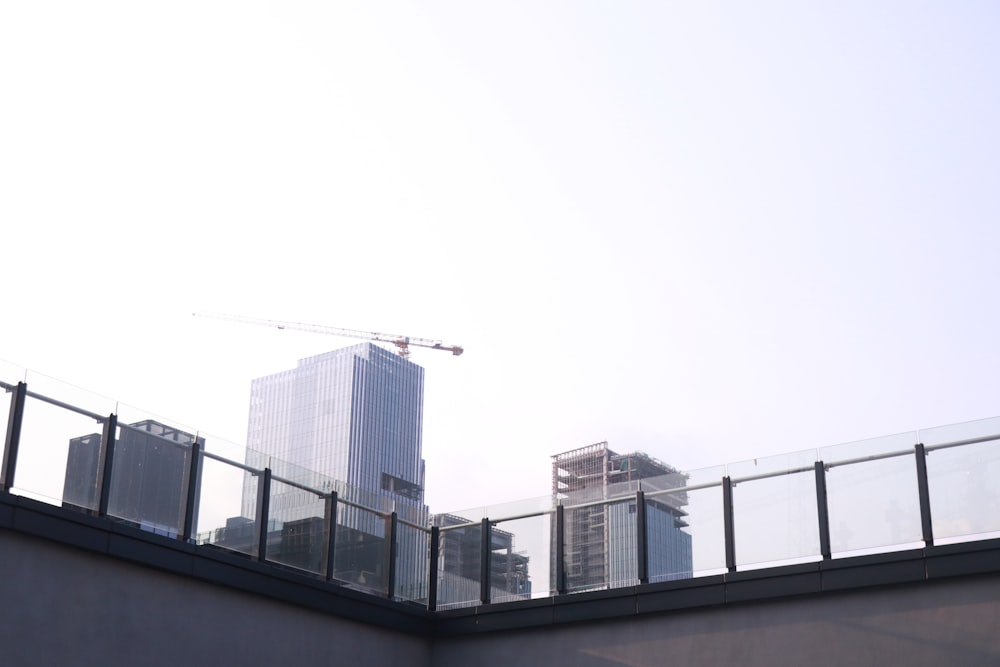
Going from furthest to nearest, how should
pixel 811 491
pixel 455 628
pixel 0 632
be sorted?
pixel 455 628
pixel 811 491
pixel 0 632

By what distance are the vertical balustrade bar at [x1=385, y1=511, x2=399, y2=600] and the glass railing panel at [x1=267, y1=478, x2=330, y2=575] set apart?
65.2 inches

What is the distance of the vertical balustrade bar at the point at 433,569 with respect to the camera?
850 inches

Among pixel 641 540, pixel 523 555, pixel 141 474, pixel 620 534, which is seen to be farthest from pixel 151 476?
pixel 641 540

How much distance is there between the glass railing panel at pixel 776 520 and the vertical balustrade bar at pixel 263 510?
733 cm

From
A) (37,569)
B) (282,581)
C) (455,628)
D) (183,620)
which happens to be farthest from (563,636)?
(37,569)

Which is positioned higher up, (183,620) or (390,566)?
(390,566)

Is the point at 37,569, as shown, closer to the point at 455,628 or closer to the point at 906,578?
the point at 455,628

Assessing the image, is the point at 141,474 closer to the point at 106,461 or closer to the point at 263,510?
the point at 106,461

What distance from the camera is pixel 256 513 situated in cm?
1855

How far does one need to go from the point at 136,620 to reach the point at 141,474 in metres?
2.04

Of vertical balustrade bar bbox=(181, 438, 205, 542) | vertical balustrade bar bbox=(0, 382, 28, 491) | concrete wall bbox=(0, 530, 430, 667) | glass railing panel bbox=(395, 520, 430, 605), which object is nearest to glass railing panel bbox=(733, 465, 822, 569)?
glass railing panel bbox=(395, 520, 430, 605)

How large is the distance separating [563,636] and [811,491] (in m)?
4.82

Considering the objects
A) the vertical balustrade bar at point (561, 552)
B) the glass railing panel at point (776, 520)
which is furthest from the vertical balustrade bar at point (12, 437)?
the glass railing panel at point (776, 520)

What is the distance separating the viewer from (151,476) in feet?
56.1
